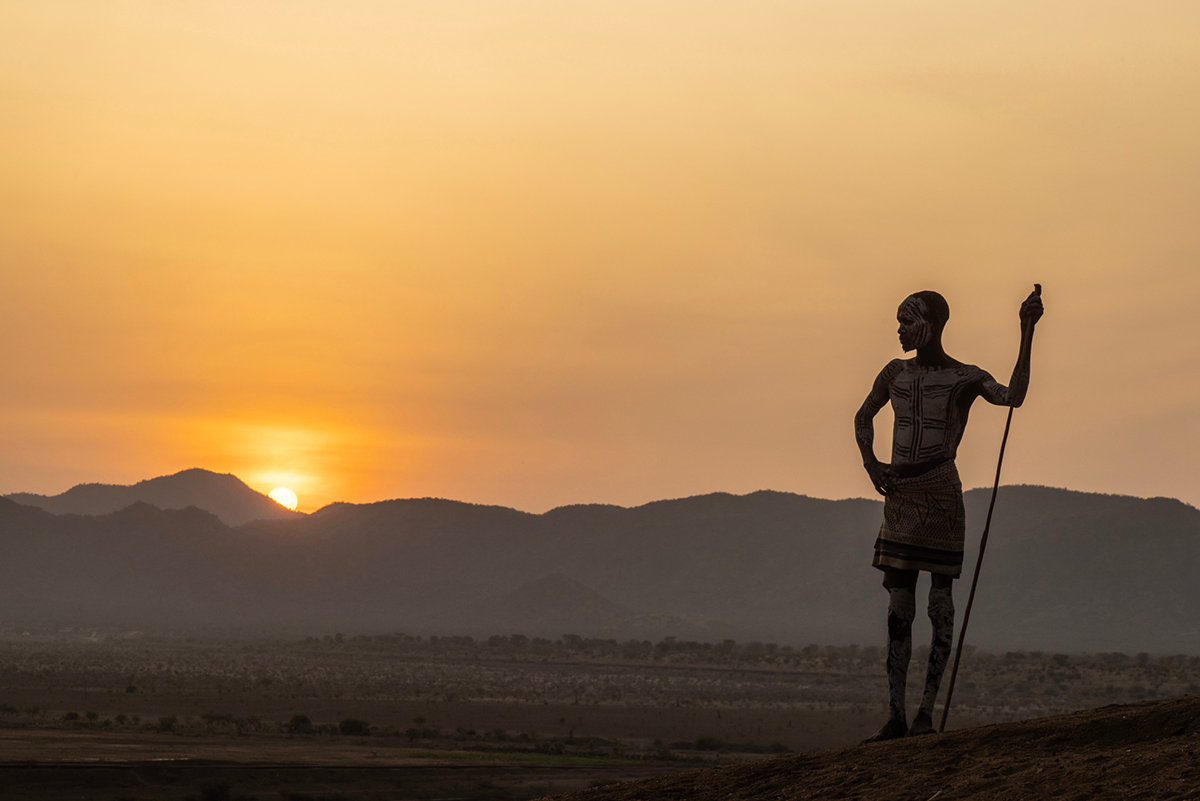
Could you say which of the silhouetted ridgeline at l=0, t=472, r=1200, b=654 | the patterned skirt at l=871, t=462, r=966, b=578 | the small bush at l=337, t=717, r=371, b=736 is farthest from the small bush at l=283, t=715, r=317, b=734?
the silhouetted ridgeline at l=0, t=472, r=1200, b=654

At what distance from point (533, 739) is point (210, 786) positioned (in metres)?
13.1

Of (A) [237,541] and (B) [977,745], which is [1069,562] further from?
(B) [977,745]

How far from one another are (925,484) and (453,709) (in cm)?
4119

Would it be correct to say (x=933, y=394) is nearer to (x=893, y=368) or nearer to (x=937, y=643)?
(x=893, y=368)

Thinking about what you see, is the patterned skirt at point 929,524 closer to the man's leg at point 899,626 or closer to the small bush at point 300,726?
the man's leg at point 899,626

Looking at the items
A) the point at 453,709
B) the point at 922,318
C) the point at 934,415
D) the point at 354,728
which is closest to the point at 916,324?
the point at 922,318

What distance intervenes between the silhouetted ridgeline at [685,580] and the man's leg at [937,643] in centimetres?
12818

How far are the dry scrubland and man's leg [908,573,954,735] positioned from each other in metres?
19.7

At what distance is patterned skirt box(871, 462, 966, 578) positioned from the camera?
1085 centimetres

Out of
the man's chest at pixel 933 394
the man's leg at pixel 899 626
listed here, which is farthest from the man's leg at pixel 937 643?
the man's chest at pixel 933 394

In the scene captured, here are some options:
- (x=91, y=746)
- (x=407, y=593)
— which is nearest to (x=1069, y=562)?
(x=407, y=593)

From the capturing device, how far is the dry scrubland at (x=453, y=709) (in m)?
32.0

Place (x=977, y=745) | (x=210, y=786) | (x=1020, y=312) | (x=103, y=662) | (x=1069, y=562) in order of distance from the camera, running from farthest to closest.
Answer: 1. (x=1069, y=562)
2. (x=103, y=662)
3. (x=210, y=786)
4. (x=1020, y=312)
5. (x=977, y=745)

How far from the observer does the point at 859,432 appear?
37.7 feet
